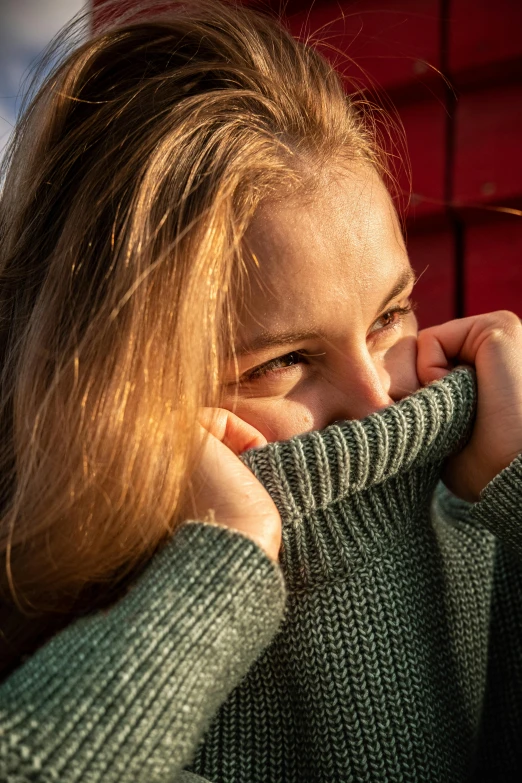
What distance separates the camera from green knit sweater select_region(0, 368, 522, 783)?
0.67 meters

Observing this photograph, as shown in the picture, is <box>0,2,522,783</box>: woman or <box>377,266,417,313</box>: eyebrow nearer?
<box>0,2,522,783</box>: woman

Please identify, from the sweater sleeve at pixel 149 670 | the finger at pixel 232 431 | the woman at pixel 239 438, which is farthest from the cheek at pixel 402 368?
the sweater sleeve at pixel 149 670

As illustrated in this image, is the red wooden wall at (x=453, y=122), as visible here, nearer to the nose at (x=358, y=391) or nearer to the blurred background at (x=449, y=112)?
the blurred background at (x=449, y=112)

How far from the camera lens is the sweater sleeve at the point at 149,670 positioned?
633mm

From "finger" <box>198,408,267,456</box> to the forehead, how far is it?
12 centimetres

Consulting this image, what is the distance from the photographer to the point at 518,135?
136 centimetres

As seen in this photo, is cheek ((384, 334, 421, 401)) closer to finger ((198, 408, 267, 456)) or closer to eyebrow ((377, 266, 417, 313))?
eyebrow ((377, 266, 417, 313))

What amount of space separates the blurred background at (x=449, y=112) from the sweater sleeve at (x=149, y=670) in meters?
0.93

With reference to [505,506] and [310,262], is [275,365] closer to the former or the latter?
[310,262]

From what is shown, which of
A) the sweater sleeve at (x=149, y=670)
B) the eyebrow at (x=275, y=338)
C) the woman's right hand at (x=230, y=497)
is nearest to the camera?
the sweater sleeve at (x=149, y=670)

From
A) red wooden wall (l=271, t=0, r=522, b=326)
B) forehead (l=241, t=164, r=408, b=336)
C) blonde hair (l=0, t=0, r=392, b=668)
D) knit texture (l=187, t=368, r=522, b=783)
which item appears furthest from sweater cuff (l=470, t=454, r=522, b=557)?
red wooden wall (l=271, t=0, r=522, b=326)

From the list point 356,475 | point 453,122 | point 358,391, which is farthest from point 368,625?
point 453,122

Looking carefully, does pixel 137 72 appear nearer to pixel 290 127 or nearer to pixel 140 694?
pixel 290 127

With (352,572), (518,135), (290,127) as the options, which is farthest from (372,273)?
(518,135)
